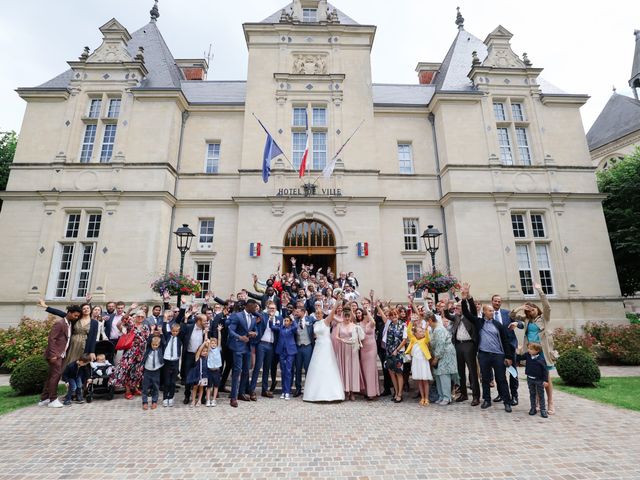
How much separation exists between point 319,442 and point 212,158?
1678 centimetres

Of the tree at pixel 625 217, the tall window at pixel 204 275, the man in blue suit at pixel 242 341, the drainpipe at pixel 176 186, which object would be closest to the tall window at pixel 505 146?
the tree at pixel 625 217

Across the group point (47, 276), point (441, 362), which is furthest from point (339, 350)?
point (47, 276)

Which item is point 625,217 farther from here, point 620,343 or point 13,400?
point 13,400

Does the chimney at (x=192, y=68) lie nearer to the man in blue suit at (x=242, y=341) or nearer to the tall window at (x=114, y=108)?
the tall window at (x=114, y=108)

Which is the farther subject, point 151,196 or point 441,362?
point 151,196

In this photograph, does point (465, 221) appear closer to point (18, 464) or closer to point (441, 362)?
point (441, 362)

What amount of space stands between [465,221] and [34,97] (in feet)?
79.3

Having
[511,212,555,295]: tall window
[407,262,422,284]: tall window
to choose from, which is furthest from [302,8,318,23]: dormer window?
[511,212,555,295]: tall window

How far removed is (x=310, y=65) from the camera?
1938cm

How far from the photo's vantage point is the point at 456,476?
165 inches

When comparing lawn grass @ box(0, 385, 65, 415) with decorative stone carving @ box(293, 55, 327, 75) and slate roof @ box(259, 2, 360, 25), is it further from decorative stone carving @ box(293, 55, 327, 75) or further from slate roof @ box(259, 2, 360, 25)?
slate roof @ box(259, 2, 360, 25)

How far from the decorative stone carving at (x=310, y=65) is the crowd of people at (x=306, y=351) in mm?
15827

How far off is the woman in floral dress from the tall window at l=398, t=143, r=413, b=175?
15449 mm

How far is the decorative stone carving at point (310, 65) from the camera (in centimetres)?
1916
